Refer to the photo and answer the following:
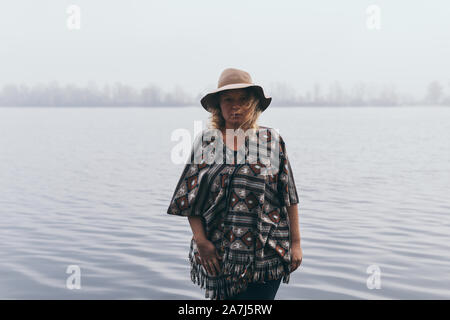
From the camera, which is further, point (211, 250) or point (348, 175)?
point (348, 175)

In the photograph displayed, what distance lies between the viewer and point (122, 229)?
10359 mm

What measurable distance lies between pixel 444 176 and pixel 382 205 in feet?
25.6

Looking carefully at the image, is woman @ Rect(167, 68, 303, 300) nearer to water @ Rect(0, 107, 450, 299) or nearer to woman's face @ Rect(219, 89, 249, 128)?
woman's face @ Rect(219, 89, 249, 128)

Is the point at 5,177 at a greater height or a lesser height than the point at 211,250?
lesser

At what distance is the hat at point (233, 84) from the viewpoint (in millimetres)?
3238

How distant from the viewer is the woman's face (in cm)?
326

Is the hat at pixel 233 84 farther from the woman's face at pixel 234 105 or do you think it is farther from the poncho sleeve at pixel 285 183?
the poncho sleeve at pixel 285 183

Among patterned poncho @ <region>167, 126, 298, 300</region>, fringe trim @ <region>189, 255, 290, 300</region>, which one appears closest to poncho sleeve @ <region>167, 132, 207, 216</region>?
patterned poncho @ <region>167, 126, 298, 300</region>

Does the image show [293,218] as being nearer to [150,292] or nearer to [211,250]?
[211,250]

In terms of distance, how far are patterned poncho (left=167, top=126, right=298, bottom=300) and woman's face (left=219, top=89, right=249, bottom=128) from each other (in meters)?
0.12

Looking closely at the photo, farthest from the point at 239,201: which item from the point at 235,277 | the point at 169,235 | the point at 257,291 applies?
the point at 169,235

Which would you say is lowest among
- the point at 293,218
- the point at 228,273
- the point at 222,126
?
the point at 228,273

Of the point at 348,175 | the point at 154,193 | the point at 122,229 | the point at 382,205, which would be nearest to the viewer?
the point at 122,229
